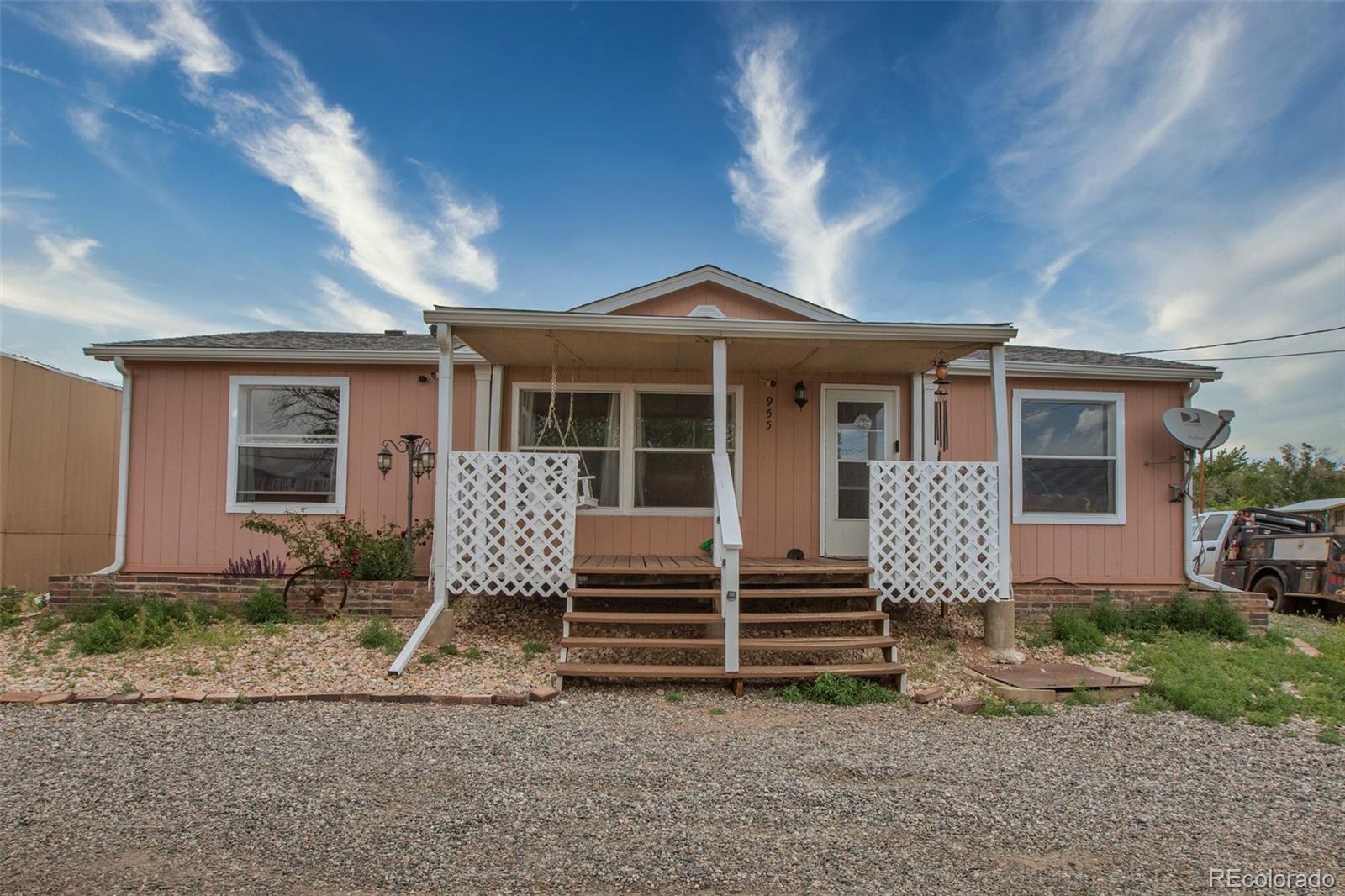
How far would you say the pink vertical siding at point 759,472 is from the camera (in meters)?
7.38

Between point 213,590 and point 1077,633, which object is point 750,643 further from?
point 213,590

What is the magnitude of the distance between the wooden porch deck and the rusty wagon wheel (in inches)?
92.1

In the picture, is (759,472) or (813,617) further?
(759,472)

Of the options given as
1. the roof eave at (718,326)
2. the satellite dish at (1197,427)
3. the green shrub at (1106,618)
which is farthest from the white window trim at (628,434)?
the satellite dish at (1197,427)

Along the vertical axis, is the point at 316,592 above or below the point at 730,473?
below

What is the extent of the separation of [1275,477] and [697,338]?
1135 inches

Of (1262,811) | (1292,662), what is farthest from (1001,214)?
(1262,811)

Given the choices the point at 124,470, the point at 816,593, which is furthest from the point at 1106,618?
the point at 124,470

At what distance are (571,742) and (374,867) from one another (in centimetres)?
154

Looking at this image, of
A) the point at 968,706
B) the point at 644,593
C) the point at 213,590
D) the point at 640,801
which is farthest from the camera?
the point at 213,590

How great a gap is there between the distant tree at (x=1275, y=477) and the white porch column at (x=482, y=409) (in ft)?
76.8

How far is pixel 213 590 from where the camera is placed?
6.99 metres

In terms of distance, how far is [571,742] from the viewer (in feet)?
12.9

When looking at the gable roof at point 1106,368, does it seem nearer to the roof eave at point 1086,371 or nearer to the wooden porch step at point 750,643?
the roof eave at point 1086,371
